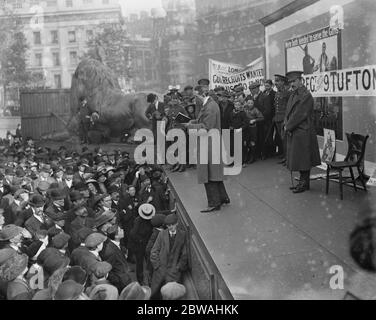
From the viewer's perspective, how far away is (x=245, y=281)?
3988mm

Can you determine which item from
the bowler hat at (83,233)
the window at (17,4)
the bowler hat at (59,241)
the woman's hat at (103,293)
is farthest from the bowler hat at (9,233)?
the window at (17,4)

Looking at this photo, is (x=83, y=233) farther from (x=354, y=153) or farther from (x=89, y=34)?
(x=89, y=34)

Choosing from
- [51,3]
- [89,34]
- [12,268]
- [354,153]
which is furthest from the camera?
[51,3]

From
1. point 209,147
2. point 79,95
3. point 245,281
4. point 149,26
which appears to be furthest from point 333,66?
point 149,26

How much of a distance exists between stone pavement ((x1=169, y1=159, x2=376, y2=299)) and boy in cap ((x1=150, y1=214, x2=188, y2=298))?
340mm

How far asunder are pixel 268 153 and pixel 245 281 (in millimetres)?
6795

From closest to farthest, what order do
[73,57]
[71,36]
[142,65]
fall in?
[142,65]
[71,36]
[73,57]

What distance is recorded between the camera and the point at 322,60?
28.3ft

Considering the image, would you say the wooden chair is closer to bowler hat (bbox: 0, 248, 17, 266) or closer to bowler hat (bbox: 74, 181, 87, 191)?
bowler hat (bbox: 74, 181, 87, 191)

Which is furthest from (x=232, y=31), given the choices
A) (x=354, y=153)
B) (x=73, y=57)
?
(x=354, y=153)

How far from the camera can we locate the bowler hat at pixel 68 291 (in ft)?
12.0

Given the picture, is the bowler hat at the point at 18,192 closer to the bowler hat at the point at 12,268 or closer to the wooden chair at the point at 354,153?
the bowler hat at the point at 12,268

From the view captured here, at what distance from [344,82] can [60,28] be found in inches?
1853

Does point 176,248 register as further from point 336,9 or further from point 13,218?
point 336,9
